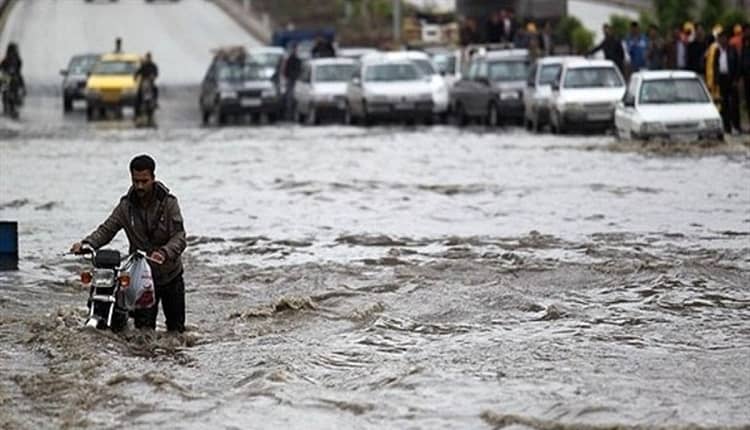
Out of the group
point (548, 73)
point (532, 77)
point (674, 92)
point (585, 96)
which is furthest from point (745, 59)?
point (532, 77)

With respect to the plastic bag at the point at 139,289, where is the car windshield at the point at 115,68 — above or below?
above

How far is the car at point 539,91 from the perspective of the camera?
39438 mm

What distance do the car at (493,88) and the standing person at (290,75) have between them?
5861mm

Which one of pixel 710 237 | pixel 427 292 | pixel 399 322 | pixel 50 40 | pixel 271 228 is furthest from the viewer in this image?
pixel 50 40

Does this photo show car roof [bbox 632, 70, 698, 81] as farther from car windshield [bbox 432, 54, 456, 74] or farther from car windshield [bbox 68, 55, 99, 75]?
car windshield [bbox 68, 55, 99, 75]

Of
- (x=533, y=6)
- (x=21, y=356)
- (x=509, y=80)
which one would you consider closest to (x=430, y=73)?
(x=509, y=80)

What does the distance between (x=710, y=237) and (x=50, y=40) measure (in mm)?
59829

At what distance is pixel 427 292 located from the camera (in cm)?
1642

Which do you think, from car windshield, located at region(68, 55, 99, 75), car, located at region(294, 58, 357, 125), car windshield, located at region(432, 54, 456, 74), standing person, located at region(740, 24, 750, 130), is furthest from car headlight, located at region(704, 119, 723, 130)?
car windshield, located at region(68, 55, 99, 75)

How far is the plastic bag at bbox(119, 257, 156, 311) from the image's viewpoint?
12.9 m

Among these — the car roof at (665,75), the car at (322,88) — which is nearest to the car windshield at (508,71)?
the car at (322,88)

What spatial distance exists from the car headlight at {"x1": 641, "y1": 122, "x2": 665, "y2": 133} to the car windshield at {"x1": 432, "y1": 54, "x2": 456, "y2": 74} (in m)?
19.2

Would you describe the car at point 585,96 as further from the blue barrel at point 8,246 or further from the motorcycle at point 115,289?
the motorcycle at point 115,289

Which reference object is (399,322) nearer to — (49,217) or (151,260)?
(151,260)
